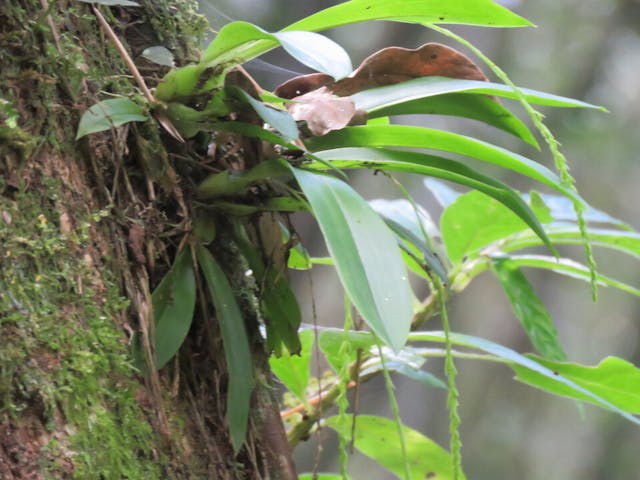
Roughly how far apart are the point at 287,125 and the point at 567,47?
4305mm

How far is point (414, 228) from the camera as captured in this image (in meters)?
1.10

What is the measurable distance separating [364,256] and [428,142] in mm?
186

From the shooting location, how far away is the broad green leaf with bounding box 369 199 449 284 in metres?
0.81

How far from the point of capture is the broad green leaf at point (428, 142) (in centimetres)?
76

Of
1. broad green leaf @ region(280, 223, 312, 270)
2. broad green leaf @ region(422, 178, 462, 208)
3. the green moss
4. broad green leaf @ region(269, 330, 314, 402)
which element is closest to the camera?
the green moss

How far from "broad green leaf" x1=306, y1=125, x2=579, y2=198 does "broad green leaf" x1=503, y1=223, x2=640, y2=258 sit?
16.0 inches

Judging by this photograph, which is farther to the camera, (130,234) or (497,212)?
(497,212)

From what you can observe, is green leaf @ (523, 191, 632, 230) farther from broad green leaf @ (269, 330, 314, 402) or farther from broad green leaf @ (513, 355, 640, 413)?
broad green leaf @ (269, 330, 314, 402)

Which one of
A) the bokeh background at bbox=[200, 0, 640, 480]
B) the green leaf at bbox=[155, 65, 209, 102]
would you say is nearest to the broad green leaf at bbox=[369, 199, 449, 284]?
the green leaf at bbox=[155, 65, 209, 102]

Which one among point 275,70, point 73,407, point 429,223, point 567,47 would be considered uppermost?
point 275,70

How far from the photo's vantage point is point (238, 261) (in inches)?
32.8

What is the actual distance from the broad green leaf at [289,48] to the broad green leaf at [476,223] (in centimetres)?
51

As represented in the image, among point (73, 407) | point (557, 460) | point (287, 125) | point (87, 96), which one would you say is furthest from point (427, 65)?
point (557, 460)

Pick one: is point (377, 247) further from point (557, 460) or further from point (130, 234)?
point (557, 460)
